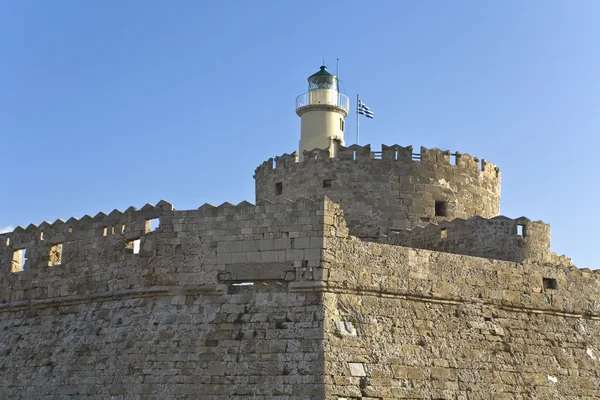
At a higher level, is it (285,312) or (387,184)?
(387,184)

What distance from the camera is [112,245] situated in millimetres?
15836

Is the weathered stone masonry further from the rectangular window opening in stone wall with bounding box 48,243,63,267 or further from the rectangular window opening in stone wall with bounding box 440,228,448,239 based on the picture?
the rectangular window opening in stone wall with bounding box 440,228,448,239

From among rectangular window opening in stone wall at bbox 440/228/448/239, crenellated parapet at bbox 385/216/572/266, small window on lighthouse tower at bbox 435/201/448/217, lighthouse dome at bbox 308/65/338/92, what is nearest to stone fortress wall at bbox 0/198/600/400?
crenellated parapet at bbox 385/216/572/266

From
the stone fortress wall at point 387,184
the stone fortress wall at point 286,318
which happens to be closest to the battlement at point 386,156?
the stone fortress wall at point 387,184

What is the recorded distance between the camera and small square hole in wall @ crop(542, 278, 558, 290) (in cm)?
1648

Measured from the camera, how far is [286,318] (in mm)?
13734

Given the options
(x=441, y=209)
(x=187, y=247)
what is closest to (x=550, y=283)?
(x=441, y=209)

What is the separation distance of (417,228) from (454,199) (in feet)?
6.42

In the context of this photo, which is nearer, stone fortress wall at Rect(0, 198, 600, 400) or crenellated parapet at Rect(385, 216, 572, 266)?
stone fortress wall at Rect(0, 198, 600, 400)

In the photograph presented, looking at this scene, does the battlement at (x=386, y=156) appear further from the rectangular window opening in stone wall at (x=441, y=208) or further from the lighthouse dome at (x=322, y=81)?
the lighthouse dome at (x=322, y=81)

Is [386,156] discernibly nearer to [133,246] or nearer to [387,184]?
[387,184]

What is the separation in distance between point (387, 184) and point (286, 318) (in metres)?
6.81

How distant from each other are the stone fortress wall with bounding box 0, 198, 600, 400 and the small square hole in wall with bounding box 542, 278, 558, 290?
0.05 ft

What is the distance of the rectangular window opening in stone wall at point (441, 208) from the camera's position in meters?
20.1
